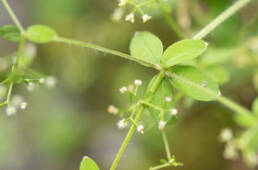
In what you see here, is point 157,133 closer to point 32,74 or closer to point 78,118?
point 78,118

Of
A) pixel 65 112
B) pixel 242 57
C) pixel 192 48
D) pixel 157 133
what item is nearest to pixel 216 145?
pixel 157 133

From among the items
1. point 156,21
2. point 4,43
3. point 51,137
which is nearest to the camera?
point 156,21

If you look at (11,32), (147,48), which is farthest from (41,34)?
(147,48)

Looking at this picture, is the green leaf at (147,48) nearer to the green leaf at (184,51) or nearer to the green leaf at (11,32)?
the green leaf at (184,51)

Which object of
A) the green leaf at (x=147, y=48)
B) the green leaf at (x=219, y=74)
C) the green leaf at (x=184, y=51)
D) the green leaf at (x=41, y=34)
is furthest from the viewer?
the green leaf at (x=219, y=74)

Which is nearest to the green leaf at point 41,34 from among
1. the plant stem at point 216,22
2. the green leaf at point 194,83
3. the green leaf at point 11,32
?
the green leaf at point 11,32

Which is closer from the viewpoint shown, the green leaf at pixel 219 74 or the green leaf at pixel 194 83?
the green leaf at pixel 194 83

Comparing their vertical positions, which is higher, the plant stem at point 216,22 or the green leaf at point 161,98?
the plant stem at point 216,22
